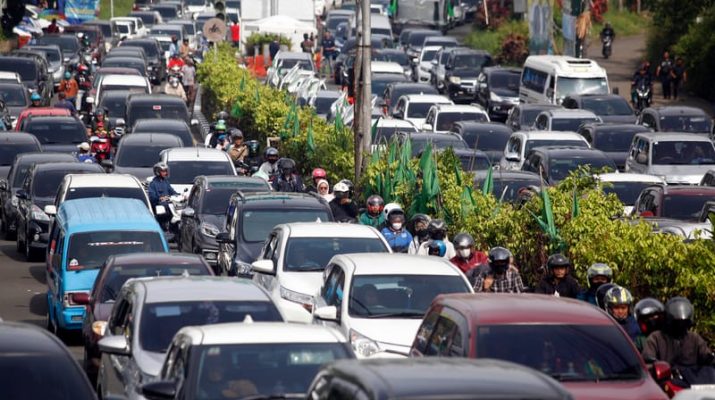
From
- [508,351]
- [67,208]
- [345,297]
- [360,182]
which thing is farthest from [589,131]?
[508,351]

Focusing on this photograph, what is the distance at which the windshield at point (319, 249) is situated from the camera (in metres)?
17.0

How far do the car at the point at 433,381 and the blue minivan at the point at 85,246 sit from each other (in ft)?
32.4

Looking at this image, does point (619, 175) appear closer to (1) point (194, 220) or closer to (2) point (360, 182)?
(2) point (360, 182)

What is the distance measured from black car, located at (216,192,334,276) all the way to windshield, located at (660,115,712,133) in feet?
53.4

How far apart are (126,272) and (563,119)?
67.5 feet

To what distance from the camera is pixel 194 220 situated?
23.2 m

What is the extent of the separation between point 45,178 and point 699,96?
31.4 meters

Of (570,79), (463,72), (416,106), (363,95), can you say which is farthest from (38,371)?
(463,72)

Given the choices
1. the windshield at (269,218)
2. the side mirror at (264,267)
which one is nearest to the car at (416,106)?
the windshield at (269,218)

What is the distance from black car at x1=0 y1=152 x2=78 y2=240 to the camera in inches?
1070

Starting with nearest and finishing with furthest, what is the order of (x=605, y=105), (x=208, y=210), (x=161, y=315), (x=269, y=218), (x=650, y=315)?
(x=650, y=315), (x=161, y=315), (x=269, y=218), (x=208, y=210), (x=605, y=105)

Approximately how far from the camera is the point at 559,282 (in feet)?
46.4

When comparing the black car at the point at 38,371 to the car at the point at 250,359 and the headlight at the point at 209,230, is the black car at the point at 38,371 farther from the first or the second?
the headlight at the point at 209,230

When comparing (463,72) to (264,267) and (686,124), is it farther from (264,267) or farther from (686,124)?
(264,267)
